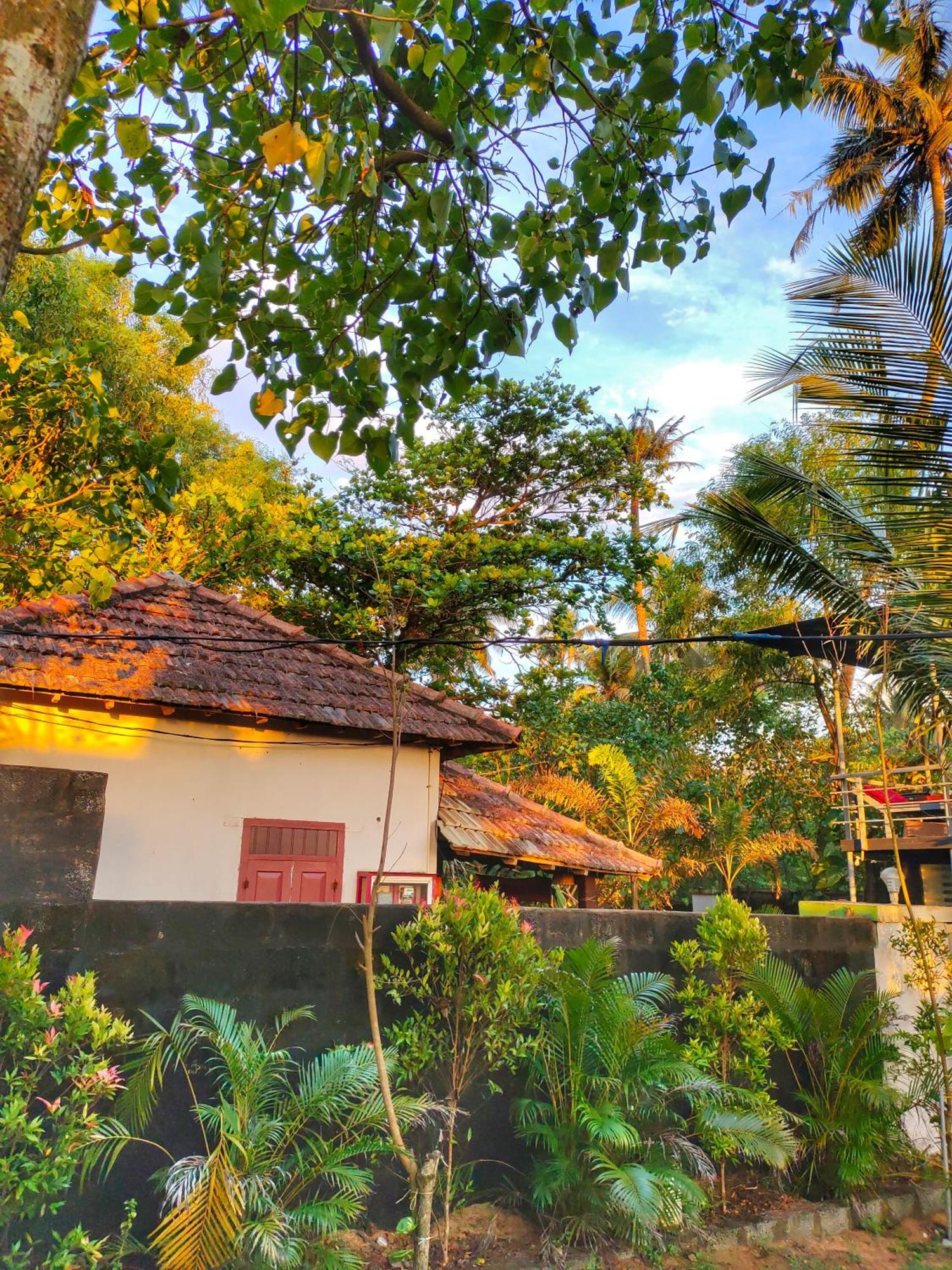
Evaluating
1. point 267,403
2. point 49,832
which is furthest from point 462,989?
point 267,403

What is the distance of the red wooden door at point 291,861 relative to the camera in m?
8.01

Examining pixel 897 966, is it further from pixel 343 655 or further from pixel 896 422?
pixel 343 655

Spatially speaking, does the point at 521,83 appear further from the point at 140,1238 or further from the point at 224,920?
the point at 140,1238

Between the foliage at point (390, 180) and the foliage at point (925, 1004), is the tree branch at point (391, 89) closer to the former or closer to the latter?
the foliage at point (390, 180)

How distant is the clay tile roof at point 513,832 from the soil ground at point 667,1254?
432 centimetres

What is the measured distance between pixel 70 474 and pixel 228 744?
114 inches

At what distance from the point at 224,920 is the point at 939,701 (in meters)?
5.44

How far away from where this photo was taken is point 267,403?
14.3 feet

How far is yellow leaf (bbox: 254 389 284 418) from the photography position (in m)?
4.35

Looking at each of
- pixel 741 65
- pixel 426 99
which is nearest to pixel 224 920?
pixel 426 99

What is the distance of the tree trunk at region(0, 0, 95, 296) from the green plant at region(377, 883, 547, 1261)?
3.84 metres

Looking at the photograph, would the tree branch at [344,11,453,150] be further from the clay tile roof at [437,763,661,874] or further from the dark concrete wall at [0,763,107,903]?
the clay tile roof at [437,763,661,874]

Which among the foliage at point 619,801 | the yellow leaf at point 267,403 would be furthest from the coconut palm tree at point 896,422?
the foliage at point 619,801

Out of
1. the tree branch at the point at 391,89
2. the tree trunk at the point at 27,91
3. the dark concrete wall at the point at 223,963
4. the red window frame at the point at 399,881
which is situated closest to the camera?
the tree trunk at the point at 27,91
